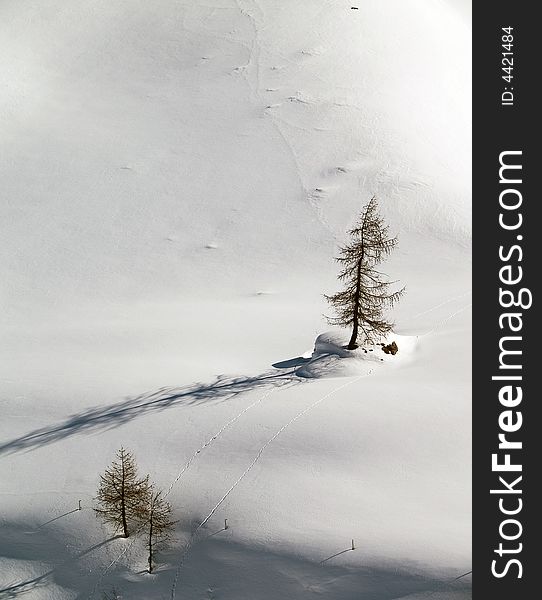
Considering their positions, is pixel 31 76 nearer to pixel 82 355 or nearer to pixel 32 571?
pixel 82 355

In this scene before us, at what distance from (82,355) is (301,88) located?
32.4 m

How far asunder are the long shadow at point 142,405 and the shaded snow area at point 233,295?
0.39ft

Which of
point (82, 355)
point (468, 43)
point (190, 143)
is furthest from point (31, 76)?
point (468, 43)

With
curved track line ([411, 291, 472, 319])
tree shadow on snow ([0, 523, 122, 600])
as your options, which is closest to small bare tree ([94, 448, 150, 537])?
tree shadow on snow ([0, 523, 122, 600])

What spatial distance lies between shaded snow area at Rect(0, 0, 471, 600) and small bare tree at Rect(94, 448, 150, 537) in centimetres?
56

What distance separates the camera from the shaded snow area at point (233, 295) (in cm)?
2214

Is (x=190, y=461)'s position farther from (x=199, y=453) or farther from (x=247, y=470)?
(x=247, y=470)

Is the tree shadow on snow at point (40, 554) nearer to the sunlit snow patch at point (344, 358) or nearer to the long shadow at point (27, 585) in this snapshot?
the long shadow at point (27, 585)

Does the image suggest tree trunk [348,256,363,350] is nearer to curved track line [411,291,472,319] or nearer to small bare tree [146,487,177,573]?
curved track line [411,291,472,319]

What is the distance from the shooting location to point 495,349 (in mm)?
23516

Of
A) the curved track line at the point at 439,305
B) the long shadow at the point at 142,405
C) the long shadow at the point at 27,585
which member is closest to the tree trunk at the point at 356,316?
the long shadow at the point at 142,405

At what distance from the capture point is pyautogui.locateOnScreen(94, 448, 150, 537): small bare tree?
22766 mm

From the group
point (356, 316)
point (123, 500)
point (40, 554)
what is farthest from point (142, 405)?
point (356, 316)

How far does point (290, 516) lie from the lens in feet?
73.2
